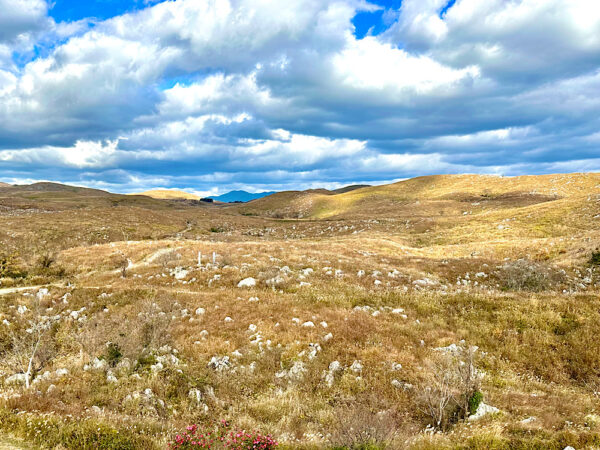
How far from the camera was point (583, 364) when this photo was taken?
34.7 feet

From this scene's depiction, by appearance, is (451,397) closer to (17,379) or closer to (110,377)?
(110,377)

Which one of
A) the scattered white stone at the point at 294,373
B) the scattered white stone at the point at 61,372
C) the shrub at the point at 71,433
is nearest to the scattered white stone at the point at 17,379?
the scattered white stone at the point at 61,372

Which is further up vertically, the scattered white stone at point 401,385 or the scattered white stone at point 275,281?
the scattered white stone at point 275,281

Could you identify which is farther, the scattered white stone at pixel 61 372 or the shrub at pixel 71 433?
the scattered white stone at pixel 61 372

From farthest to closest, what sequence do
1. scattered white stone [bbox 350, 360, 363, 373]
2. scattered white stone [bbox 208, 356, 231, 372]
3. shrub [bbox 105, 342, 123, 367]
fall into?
shrub [bbox 105, 342, 123, 367], scattered white stone [bbox 208, 356, 231, 372], scattered white stone [bbox 350, 360, 363, 373]

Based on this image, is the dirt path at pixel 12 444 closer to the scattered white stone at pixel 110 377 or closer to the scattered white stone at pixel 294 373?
the scattered white stone at pixel 110 377

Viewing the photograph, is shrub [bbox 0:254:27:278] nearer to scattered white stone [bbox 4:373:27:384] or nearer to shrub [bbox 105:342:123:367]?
shrub [bbox 105:342:123:367]

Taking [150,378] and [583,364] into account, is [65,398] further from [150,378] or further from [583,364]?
[583,364]

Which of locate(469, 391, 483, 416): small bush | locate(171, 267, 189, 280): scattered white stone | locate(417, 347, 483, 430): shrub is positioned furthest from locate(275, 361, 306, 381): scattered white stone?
locate(171, 267, 189, 280): scattered white stone

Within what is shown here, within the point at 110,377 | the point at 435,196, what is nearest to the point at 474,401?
the point at 110,377

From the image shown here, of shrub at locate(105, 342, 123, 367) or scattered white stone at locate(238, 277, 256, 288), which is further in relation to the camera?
scattered white stone at locate(238, 277, 256, 288)

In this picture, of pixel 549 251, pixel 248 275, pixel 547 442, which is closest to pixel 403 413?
pixel 547 442

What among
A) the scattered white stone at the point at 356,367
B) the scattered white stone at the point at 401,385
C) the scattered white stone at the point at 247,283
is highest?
the scattered white stone at the point at 247,283

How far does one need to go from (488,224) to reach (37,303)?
61233 millimetres
